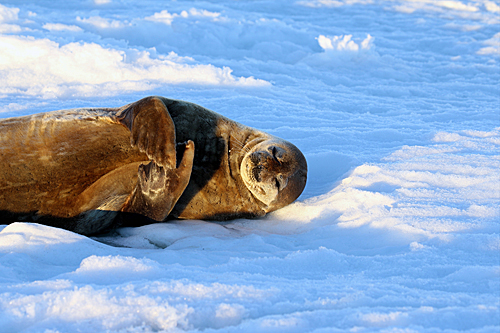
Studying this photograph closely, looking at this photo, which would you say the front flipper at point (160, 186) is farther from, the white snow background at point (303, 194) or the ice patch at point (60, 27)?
the ice patch at point (60, 27)

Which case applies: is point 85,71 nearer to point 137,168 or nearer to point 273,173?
point 137,168

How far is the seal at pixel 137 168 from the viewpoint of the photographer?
309 centimetres

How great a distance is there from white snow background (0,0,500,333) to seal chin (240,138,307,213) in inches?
5.6

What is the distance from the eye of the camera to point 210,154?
3566mm

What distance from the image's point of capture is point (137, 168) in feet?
11.2

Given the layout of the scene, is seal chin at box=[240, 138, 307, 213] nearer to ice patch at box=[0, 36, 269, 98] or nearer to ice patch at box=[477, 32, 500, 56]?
ice patch at box=[0, 36, 269, 98]

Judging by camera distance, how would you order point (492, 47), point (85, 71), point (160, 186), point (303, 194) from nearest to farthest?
point (160, 186), point (303, 194), point (85, 71), point (492, 47)

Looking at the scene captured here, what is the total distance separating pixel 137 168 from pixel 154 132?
0.56 meters

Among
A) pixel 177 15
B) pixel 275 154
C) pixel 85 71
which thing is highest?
pixel 177 15

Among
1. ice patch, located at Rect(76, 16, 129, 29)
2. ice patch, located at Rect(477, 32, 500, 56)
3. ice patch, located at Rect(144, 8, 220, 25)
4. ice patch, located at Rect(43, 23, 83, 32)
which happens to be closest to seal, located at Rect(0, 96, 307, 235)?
ice patch, located at Rect(43, 23, 83, 32)

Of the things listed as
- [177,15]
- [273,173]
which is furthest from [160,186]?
[177,15]

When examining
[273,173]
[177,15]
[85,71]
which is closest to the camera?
[273,173]

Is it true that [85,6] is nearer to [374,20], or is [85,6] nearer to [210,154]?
[374,20]

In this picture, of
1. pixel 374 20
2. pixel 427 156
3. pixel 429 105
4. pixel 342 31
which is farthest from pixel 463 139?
pixel 374 20
